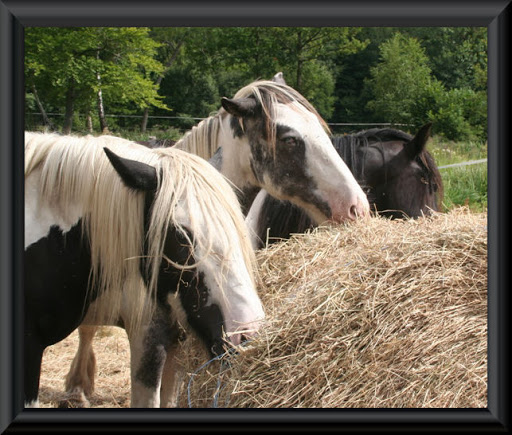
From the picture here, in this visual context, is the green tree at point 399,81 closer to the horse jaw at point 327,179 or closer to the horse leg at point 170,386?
the horse jaw at point 327,179

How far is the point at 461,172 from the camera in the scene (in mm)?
6594

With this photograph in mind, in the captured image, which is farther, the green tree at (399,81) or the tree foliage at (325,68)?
the green tree at (399,81)

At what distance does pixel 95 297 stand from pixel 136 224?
1.23 feet

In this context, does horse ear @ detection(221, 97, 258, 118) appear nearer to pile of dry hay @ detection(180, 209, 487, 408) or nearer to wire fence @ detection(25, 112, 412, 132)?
pile of dry hay @ detection(180, 209, 487, 408)

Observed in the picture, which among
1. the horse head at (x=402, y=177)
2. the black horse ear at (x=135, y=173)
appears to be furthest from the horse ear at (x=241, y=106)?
the horse head at (x=402, y=177)

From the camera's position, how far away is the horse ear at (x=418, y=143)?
4191 mm

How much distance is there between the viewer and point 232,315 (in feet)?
6.49

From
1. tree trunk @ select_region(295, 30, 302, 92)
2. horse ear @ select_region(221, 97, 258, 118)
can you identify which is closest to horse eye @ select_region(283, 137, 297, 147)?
horse ear @ select_region(221, 97, 258, 118)

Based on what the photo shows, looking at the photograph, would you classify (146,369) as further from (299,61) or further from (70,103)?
(70,103)

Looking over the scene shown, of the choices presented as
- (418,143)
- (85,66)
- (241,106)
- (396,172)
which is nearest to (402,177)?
(396,172)
